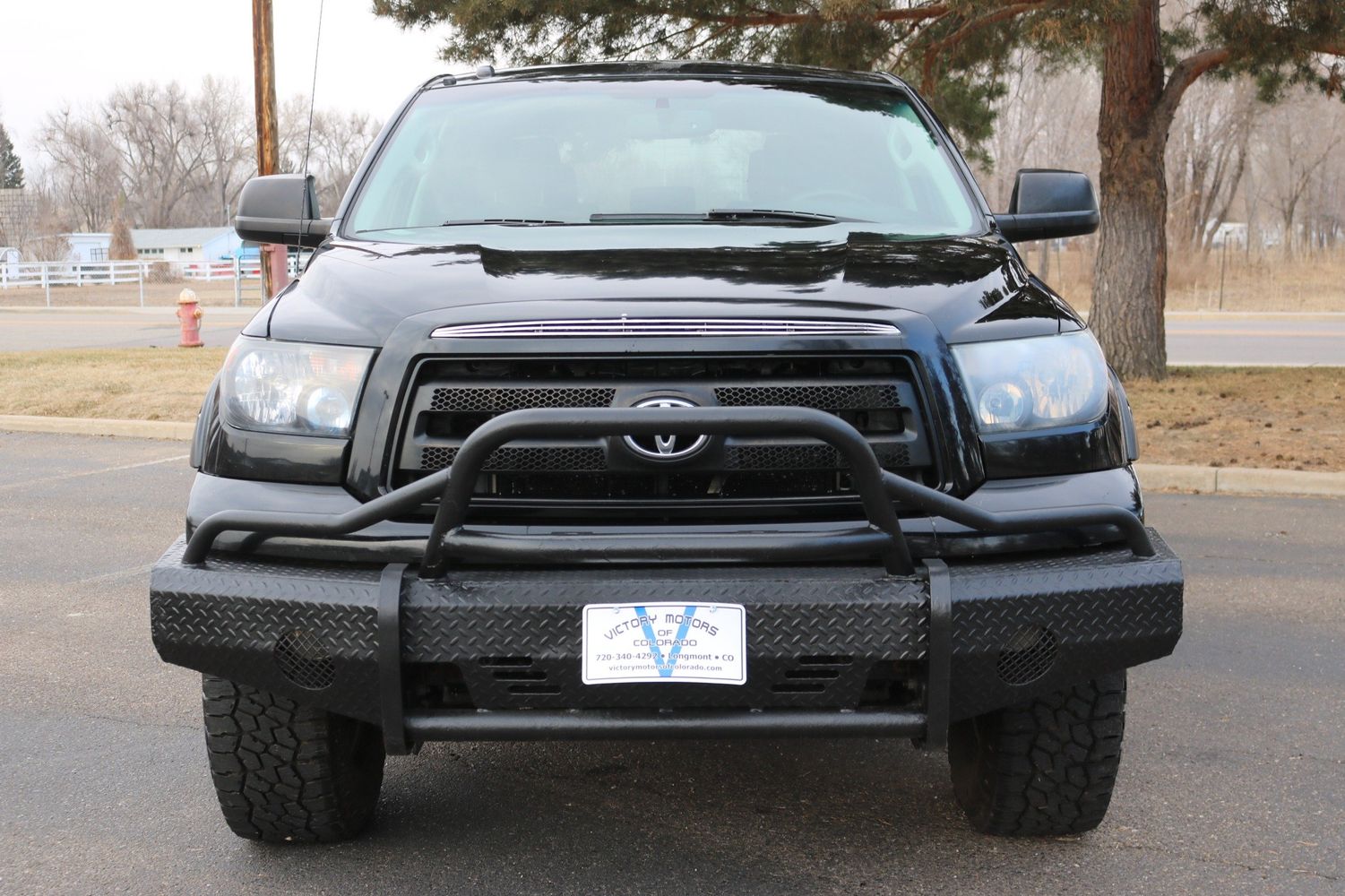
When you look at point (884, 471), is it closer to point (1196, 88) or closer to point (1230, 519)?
point (1230, 519)

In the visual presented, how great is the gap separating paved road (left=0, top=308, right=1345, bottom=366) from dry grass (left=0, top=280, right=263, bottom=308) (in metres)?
4.49

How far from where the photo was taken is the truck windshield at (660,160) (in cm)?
390

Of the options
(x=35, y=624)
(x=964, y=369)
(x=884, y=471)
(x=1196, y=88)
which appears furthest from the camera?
(x=1196, y=88)


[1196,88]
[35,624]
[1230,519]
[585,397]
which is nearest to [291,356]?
[585,397]

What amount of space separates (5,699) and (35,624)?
1.01m

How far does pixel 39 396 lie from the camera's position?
13008mm

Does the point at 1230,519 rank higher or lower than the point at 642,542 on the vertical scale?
lower

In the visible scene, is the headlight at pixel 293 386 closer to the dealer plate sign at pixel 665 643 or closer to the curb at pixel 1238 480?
the dealer plate sign at pixel 665 643

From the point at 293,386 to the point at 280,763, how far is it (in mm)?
835

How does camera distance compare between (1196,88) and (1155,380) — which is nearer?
(1155,380)

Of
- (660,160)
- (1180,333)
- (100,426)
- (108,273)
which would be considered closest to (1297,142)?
(1180,333)

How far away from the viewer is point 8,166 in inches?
5138

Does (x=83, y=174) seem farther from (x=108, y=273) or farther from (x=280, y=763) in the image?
(x=280, y=763)

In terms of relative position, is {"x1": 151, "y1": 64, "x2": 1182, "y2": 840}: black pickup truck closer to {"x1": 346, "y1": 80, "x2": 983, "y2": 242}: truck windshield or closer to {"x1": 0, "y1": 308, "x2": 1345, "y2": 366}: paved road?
{"x1": 346, "y1": 80, "x2": 983, "y2": 242}: truck windshield
